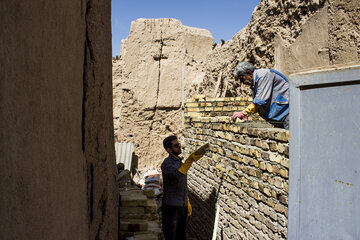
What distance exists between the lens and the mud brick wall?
274 centimetres

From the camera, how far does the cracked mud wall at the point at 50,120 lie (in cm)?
96

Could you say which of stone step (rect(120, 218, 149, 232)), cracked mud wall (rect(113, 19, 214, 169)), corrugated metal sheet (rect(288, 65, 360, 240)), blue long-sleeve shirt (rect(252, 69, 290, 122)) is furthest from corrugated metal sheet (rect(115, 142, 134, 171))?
corrugated metal sheet (rect(288, 65, 360, 240))

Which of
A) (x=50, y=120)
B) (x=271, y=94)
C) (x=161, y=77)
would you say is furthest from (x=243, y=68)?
(x=161, y=77)

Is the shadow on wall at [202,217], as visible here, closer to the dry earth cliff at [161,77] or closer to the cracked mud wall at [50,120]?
the cracked mud wall at [50,120]

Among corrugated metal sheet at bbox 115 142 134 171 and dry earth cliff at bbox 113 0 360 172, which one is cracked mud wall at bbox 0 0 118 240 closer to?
dry earth cliff at bbox 113 0 360 172

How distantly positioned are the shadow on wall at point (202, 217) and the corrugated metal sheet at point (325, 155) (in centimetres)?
248

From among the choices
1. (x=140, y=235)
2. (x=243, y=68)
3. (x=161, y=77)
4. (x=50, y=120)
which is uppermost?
(x=161, y=77)

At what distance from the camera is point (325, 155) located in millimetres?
1525

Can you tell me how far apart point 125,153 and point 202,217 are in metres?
4.92

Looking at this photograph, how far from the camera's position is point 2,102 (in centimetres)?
91

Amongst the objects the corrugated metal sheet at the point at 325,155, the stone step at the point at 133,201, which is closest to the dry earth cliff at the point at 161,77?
the stone step at the point at 133,201

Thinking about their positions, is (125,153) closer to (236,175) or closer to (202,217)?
(202,217)

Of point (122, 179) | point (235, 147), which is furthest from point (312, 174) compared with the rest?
point (122, 179)

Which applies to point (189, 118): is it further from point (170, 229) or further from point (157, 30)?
point (157, 30)
